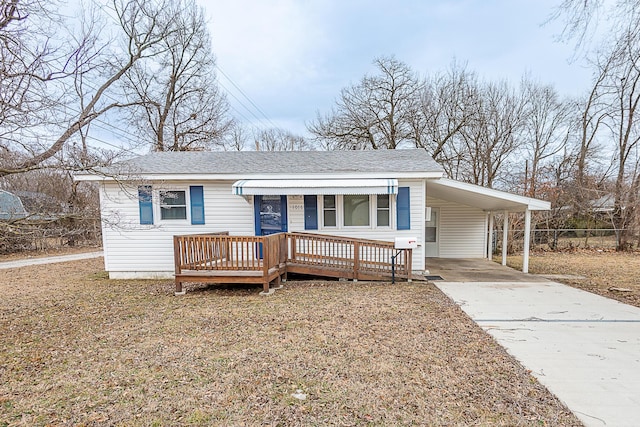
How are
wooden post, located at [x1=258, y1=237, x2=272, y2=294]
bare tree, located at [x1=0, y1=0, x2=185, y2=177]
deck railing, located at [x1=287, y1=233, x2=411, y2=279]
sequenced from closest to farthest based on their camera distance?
bare tree, located at [x1=0, y1=0, x2=185, y2=177], wooden post, located at [x1=258, y1=237, x2=272, y2=294], deck railing, located at [x1=287, y1=233, x2=411, y2=279]

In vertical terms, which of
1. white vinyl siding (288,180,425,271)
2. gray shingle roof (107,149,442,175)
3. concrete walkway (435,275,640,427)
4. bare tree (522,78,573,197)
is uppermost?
bare tree (522,78,573,197)

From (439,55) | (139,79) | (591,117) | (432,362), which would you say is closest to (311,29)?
(439,55)

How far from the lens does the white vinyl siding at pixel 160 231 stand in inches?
323

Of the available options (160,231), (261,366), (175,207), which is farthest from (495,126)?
(261,366)

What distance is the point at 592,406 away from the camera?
8.45 ft

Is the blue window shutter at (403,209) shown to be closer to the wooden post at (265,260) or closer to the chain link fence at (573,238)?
the wooden post at (265,260)

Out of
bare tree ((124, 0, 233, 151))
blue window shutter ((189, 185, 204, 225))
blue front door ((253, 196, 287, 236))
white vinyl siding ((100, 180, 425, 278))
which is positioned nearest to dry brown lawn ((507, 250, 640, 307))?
white vinyl siding ((100, 180, 425, 278))

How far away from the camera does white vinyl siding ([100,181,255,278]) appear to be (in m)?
8.20

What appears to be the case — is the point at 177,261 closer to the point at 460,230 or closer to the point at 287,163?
the point at 287,163

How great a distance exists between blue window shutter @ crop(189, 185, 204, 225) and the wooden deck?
87 cm

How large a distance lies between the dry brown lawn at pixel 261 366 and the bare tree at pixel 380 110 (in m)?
14.6

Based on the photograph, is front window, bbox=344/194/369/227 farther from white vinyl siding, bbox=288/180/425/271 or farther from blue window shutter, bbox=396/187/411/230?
blue window shutter, bbox=396/187/411/230

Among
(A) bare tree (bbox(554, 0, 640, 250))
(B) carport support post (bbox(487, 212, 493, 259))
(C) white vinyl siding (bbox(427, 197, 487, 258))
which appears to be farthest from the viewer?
(A) bare tree (bbox(554, 0, 640, 250))

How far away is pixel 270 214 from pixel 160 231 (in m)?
3.01
